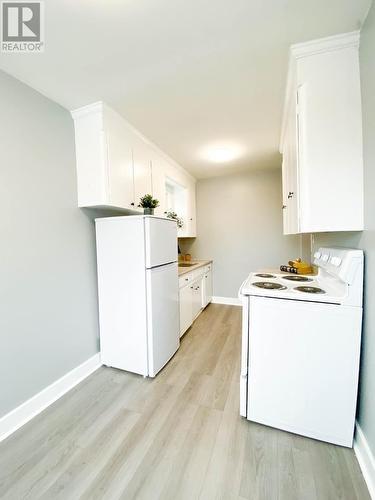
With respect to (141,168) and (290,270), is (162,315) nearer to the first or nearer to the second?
(290,270)

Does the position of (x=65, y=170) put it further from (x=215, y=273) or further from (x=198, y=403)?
(x=215, y=273)

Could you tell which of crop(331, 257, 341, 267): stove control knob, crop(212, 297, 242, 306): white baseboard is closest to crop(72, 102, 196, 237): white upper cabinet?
crop(331, 257, 341, 267): stove control knob

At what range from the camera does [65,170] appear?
1.85m

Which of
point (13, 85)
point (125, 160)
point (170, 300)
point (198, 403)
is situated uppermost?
point (13, 85)

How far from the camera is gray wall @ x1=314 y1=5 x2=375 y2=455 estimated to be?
109 centimetres

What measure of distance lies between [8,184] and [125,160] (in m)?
0.98

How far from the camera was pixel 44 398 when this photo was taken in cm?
164

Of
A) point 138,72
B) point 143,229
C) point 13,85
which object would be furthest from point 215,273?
point 13,85

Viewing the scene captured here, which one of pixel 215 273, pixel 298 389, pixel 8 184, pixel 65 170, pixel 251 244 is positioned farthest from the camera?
pixel 215 273

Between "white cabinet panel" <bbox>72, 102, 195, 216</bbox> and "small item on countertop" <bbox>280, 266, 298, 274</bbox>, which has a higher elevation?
"white cabinet panel" <bbox>72, 102, 195, 216</bbox>

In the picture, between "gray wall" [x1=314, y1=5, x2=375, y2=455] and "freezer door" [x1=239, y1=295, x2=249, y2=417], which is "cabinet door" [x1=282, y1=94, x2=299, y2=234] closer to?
"gray wall" [x1=314, y1=5, x2=375, y2=455]

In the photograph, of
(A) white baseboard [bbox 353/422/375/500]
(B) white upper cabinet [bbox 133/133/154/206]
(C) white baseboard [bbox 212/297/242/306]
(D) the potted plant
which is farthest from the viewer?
(C) white baseboard [bbox 212/297/242/306]

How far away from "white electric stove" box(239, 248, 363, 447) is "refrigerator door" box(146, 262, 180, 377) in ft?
2.75

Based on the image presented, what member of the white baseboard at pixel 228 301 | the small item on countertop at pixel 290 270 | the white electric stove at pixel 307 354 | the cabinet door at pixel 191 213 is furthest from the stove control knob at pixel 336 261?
the white baseboard at pixel 228 301
